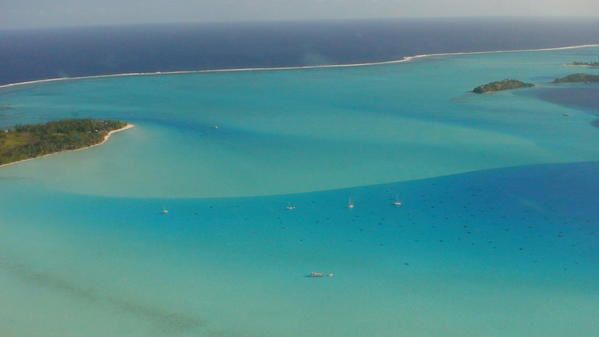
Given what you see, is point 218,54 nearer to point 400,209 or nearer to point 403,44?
point 403,44

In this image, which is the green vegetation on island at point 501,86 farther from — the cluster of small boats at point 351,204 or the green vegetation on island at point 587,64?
the cluster of small boats at point 351,204

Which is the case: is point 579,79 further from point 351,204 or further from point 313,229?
point 313,229

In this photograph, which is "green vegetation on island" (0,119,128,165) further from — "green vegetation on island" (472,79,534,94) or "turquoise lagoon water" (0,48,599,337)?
"green vegetation on island" (472,79,534,94)

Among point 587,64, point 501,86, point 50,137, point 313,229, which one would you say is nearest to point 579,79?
point 501,86

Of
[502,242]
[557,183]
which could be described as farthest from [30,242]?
[557,183]

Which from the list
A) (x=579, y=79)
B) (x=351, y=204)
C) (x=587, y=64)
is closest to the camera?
(x=351, y=204)

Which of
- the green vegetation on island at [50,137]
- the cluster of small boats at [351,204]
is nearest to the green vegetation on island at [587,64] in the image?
A: the cluster of small boats at [351,204]

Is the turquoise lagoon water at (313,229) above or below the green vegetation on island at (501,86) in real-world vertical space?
below
